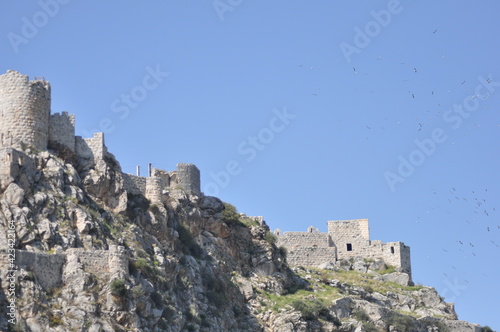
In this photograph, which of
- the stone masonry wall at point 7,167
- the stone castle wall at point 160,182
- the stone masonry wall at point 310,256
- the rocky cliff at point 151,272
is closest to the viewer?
the rocky cliff at point 151,272

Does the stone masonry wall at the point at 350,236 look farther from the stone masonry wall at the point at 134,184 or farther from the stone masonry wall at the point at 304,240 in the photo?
the stone masonry wall at the point at 134,184

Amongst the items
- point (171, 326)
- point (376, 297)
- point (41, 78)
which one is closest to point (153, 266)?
Answer: point (171, 326)

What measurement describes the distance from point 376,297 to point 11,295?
34316 millimetres

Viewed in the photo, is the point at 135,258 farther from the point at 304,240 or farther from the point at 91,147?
the point at 304,240

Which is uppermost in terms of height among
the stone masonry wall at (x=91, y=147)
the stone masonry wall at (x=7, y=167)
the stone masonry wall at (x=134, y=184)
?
the stone masonry wall at (x=91, y=147)

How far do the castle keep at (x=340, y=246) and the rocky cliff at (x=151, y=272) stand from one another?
17.7 ft

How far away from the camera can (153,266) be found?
66.9 m

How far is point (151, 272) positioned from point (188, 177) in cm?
1343

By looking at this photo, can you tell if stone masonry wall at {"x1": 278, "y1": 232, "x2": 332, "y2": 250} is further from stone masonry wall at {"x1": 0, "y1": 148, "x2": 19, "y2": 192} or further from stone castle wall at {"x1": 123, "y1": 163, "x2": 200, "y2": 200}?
stone masonry wall at {"x1": 0, "y1": 148, "x2": 19, "y2": 192}

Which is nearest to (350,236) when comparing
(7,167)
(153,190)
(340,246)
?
(340,246)

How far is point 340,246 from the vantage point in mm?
98375

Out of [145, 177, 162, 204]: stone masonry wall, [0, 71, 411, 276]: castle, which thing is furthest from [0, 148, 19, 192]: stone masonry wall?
[145, 177, 162, 204]: stone masonry wall

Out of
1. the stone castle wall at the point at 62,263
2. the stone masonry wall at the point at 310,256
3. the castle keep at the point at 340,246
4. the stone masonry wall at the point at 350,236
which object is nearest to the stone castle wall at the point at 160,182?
the stone castle wall at the point at 62,263

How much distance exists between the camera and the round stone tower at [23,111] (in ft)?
225
